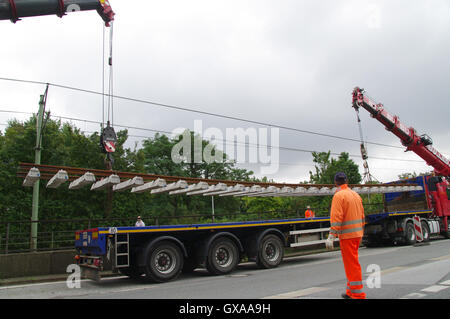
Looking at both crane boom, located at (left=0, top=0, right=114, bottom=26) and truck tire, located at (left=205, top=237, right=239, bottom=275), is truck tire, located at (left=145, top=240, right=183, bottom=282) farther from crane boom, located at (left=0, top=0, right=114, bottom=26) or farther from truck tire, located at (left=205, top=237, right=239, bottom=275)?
crane boom, located at (left=0, top=0, right=114, bottom=26)

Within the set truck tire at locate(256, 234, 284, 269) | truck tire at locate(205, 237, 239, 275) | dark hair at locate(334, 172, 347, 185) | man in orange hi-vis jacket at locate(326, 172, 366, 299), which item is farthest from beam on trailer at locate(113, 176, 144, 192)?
man in orange hi-vis jacket at locate(326, 172, 366, 299)

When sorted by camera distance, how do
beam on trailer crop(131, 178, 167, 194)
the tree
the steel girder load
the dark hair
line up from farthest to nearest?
the tree < beam on trailer crop(131, 178, 167, 194) < the steel girder load < the dark hair

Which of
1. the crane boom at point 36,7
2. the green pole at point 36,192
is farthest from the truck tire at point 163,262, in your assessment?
the crane boom at point 36,7

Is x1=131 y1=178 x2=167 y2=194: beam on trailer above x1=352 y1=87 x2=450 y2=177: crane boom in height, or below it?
below

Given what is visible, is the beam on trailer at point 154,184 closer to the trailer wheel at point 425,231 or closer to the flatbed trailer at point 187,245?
the flatbed trailer at point 187,245

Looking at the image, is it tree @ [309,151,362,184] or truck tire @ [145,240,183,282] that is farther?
tree @ [309,151,362,184]

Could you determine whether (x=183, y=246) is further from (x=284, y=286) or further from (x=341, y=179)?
(x=341, y=179)

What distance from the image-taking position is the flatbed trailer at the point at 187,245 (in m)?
8.85

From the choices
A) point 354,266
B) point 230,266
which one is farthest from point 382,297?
point 230,266

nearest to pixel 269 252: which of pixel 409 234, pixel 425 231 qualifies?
pixel 409 234

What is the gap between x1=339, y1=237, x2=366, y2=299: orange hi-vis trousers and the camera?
209 inches
